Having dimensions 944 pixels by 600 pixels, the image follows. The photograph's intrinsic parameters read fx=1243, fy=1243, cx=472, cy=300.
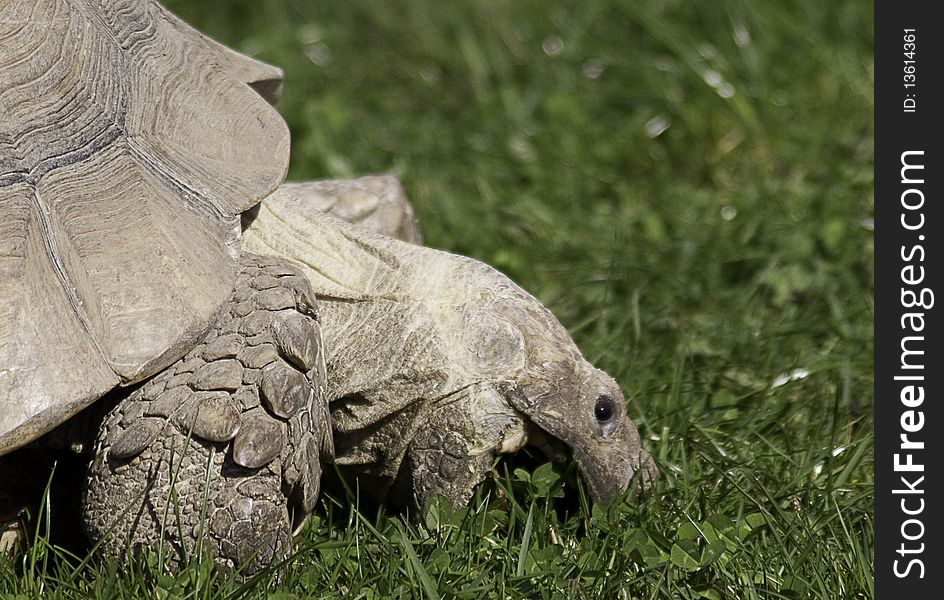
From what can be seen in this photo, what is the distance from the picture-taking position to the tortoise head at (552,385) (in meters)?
2.42

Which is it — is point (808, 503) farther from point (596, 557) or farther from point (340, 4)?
point (340, 4)

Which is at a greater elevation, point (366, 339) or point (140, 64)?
point (140, 64)

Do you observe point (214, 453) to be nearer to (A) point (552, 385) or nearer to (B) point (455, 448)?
(B) point (455, 448)

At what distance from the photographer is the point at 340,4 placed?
580 cm

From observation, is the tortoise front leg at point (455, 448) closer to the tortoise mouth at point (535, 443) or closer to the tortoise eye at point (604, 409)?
the tortoise mouth at point (535, 443)

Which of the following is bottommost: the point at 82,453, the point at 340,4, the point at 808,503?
the point at 808,503

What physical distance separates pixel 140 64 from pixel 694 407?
1.54 meters

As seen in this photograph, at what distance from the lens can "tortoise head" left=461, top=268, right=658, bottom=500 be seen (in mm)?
2422

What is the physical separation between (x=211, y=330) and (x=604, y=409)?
793 millimetres

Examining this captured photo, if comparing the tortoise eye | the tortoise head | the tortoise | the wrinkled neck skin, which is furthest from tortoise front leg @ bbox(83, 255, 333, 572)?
the tortoise eye

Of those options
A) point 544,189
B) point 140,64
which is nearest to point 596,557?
point 140,64

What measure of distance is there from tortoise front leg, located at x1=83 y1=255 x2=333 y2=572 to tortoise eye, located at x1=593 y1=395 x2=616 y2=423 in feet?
1.89

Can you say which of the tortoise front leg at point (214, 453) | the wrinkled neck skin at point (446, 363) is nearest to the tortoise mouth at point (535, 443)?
the wrinkled neck skin at point (446, 363)
